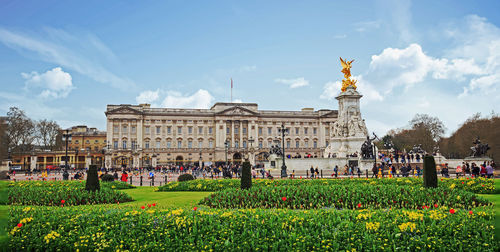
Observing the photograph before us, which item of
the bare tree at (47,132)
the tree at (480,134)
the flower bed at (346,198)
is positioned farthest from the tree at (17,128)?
the tree at (480,134)

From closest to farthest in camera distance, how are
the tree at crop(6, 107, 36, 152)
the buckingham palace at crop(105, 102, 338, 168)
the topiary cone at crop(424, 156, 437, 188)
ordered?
the topiary cone at crop(424, 156, 437, 188)
the tree at crop(6, 107, 36, 152)
the buckingham palace at crop(105, 102, 338, 168)

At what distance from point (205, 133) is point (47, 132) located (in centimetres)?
3657

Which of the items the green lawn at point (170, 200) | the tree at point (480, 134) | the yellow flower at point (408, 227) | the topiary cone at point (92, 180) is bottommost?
the green lawn at point (170, 200)

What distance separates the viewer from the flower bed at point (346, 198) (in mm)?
11406

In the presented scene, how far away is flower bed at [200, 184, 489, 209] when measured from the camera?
1141cm

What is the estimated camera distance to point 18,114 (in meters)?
65.4

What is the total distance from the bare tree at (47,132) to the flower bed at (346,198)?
266 ft

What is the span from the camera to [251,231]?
24.6 feet

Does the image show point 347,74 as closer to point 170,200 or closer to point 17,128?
point 170,200

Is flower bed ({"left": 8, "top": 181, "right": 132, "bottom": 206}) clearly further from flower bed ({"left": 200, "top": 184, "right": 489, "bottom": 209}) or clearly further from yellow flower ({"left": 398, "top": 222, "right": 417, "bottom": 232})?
yellow flower ({"left": 398, "top": 222, "right": 417, "bottom": 232})

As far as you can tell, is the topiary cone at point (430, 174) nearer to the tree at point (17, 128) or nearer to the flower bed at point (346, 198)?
the flower bed at point (346, 198)

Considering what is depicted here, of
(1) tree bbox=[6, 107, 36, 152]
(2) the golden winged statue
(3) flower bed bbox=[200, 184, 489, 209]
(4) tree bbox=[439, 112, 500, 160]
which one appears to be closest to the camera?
(3) flower bed bbox=[200, 184, 489, 209]

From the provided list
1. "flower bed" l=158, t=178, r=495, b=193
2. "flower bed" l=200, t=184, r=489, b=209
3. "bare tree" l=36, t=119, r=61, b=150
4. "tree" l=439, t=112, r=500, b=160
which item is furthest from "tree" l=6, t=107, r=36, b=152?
"tree" l=439, t=112, r=500, b=160

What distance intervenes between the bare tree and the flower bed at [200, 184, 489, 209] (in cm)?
8100
